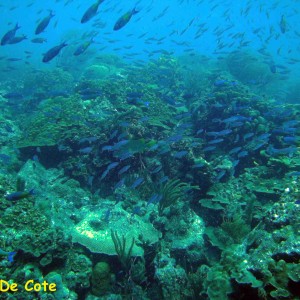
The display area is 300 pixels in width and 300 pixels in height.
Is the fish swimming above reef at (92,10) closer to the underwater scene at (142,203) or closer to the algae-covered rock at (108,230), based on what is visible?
the underwater scene at (142,203)

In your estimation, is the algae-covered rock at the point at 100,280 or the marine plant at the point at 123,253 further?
the marine plant at the point at 123,253

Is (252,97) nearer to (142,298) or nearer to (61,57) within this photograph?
(142,298)

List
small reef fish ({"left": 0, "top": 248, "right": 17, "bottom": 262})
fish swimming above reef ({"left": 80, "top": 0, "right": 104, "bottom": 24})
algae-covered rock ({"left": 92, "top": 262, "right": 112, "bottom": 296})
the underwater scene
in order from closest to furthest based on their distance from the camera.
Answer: small reef fish ({"left": 0, "top": 248, "right": 17, "bottom": 262}) < the underwater scene < algae-covered rock ({"left": 92, "top": 262, "right": 112, "bottom": 296}) < fish swimming above reef ({"left": 80, "top": 0, "right": 104, "bottom": 24})

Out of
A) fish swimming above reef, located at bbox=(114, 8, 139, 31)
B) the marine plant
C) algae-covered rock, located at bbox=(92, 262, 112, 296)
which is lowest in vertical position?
algae-covered rock, located at bbox=(92, 262, 112, 296)

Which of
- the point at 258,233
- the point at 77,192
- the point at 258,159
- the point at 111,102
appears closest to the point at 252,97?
the point at 258,159

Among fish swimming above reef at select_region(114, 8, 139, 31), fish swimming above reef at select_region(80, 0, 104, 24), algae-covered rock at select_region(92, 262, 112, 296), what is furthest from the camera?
fish swimming above reef at select_region(80, 0, 104, 24)

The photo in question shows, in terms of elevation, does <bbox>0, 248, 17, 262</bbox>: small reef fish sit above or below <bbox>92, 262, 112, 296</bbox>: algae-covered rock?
above

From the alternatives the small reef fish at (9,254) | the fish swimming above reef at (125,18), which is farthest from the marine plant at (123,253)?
the fish swimming above reef at (125,18)

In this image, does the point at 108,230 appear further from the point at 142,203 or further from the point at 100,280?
the point at 142,203

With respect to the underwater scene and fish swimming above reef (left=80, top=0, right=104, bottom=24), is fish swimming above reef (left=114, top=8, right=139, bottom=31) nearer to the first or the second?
the underwater scene

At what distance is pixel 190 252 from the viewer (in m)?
6.12

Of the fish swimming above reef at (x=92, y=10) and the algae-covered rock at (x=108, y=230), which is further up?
the fish swimming above reef at (x=92, y=10)

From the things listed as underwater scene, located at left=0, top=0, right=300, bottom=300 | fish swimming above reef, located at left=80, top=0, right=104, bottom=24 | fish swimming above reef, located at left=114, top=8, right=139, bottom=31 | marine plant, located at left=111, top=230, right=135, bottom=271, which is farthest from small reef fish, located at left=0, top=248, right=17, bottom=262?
fish swimming above reef, located at left=80, top=0, right=104, bottom=24

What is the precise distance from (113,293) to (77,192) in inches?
134
